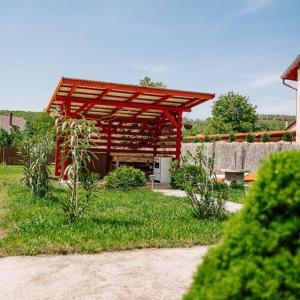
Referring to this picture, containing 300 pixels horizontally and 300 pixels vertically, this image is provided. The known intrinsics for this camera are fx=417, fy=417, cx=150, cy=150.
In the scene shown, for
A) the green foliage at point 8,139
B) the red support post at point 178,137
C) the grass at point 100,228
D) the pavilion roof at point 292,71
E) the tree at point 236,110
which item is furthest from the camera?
the tree at point 236,110

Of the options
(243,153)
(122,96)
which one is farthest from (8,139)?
(122,96)

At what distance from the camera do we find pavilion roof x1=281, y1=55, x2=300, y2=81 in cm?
2284

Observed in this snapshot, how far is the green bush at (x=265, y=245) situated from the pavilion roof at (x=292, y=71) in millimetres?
21924

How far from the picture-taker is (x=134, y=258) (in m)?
5.28

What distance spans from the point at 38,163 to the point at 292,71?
18103 mm

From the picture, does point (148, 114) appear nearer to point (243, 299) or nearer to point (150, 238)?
point (150, 238)

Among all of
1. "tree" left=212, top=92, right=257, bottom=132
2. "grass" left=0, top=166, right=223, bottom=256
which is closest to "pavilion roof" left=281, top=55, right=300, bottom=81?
"grass" left=0, top=166, right=223, bottom=256

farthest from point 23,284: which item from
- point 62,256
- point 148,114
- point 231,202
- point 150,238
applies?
point 148,114

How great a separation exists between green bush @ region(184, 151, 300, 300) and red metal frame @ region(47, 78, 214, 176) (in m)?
9.23

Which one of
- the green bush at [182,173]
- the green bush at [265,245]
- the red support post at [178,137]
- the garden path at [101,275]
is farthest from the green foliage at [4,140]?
the green bush at [265,245]

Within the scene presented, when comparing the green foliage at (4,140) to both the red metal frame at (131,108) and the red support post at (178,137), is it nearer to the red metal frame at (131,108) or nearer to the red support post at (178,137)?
the red metal frame at (131,108)

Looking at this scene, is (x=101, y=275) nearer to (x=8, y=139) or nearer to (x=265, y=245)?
(x=265, y=245)

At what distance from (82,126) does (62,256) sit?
2.85 m

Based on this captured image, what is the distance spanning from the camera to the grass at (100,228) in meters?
5.75
